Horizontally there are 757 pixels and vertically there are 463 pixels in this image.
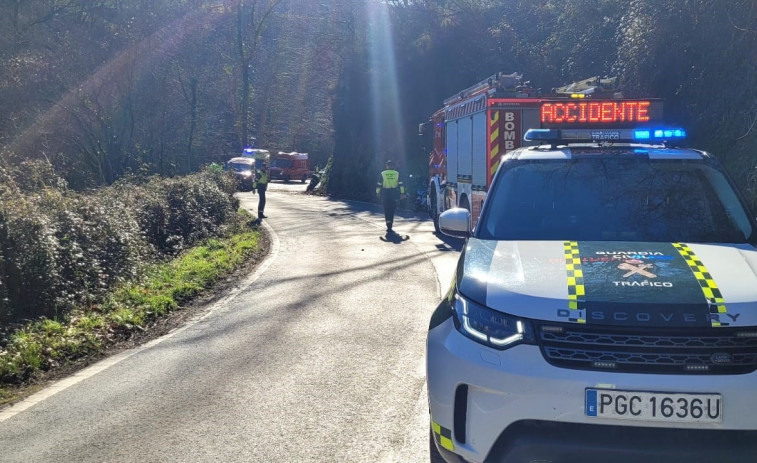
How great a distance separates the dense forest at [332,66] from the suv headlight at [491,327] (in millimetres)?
8758

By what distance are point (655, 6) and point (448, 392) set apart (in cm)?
1290

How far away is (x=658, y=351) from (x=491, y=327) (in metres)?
0.81

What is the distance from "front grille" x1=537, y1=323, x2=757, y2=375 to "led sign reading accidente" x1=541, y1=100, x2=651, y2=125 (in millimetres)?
4112

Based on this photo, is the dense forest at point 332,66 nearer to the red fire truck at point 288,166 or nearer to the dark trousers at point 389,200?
the dark trousers at point 389,200

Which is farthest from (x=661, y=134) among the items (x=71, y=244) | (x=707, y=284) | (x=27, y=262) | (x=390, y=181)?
(x=390, y=181)

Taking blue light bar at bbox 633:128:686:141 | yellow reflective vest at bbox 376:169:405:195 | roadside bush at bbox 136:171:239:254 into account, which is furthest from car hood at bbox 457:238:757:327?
yellow reflective vest at bbox 376:169:405:195

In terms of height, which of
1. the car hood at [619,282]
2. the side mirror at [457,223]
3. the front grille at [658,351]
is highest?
the side mirror at [457,223]

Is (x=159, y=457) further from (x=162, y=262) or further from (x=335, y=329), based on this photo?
(x=162, y=262)

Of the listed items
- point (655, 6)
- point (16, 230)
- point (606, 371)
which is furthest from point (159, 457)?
point (655, 6)

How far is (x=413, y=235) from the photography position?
1877 centimetres

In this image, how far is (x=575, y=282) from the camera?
3.95 metres

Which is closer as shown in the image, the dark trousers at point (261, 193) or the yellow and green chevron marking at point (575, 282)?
the yellow and green chevron marking at point (575, 282)

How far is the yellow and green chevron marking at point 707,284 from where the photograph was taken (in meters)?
3.65

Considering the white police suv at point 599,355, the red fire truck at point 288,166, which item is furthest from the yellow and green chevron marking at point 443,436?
the red fire truck at point 288,166
